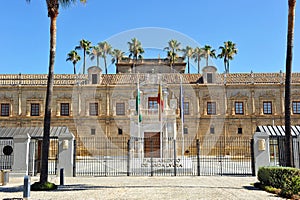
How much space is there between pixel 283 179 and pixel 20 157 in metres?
11.9

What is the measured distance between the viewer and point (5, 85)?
37312mm

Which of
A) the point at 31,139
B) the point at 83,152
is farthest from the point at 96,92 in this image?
the point at 31,139

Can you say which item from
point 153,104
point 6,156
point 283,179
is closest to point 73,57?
point 153,104

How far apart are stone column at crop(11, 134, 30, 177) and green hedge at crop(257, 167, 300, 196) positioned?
10.9 metres

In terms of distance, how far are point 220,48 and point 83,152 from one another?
26.4m

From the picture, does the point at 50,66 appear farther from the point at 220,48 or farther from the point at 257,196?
the point at 220,48

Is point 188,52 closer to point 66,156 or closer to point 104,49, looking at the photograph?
point 104,49

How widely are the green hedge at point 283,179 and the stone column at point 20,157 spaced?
10884 mm

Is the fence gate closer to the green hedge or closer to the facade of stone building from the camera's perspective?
the green hedge

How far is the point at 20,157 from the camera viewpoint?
639 inches

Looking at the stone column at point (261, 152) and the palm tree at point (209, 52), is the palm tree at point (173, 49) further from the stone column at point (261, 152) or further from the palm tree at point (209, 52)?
the stone column at point (261, 152)

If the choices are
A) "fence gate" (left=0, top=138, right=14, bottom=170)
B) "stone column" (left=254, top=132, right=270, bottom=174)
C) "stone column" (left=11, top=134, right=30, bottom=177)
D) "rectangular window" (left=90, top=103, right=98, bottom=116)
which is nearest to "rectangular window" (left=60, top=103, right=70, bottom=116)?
"rectangular window" (left=90, top=103, right=98, bottom=116)

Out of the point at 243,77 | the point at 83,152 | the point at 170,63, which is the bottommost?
the point at 83,152

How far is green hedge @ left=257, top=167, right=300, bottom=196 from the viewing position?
33.2 feet
